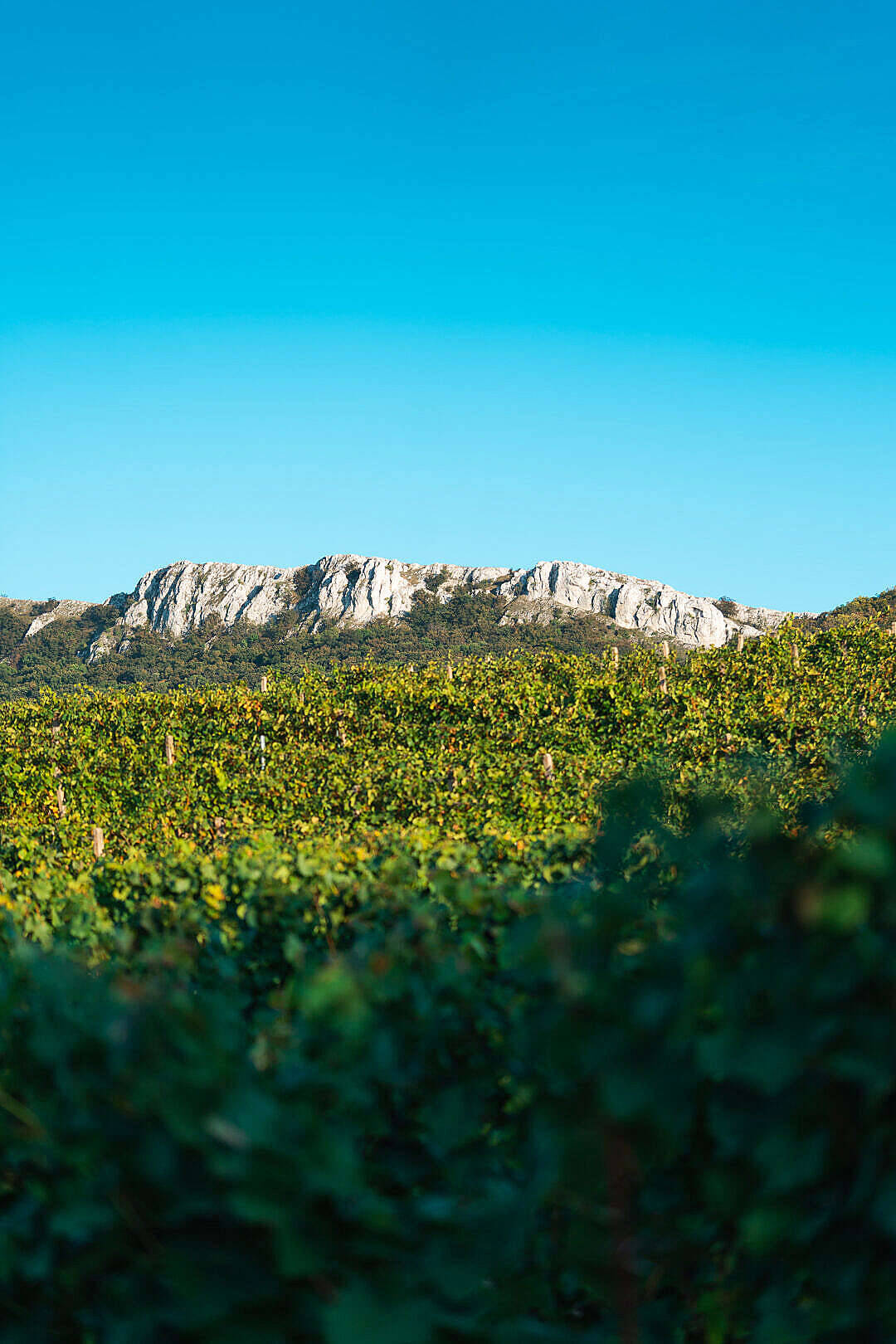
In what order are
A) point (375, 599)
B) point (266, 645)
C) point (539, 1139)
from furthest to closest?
point (375, 599), point (266, 645), point (539, 1139)

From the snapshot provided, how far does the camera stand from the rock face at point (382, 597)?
3270 inches

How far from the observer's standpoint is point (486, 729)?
578 inches

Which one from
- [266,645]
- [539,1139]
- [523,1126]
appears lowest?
[523,1126]

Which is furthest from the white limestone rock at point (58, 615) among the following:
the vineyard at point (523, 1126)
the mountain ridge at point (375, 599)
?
the vineyard at point (523, 1126)

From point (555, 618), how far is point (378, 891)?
7332 centimetres

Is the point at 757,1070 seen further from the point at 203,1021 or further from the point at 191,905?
the point at 191,905

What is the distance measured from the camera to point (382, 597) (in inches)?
3327

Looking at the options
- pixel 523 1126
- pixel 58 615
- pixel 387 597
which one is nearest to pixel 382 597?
pixel 387 597

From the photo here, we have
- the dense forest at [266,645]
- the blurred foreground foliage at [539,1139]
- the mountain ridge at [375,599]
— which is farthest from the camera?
the mountain ridge at [375,599]

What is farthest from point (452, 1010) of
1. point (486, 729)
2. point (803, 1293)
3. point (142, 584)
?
point (142, 584)

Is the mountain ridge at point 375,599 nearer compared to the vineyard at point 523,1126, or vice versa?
the vineyard at point 523,1126

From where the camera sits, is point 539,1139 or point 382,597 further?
point 382,597

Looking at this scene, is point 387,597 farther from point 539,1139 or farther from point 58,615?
point 539,1139

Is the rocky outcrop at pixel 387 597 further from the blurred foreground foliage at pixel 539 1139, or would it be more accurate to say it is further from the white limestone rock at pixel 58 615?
the blurred foreground foliage at pixel 539 1139
